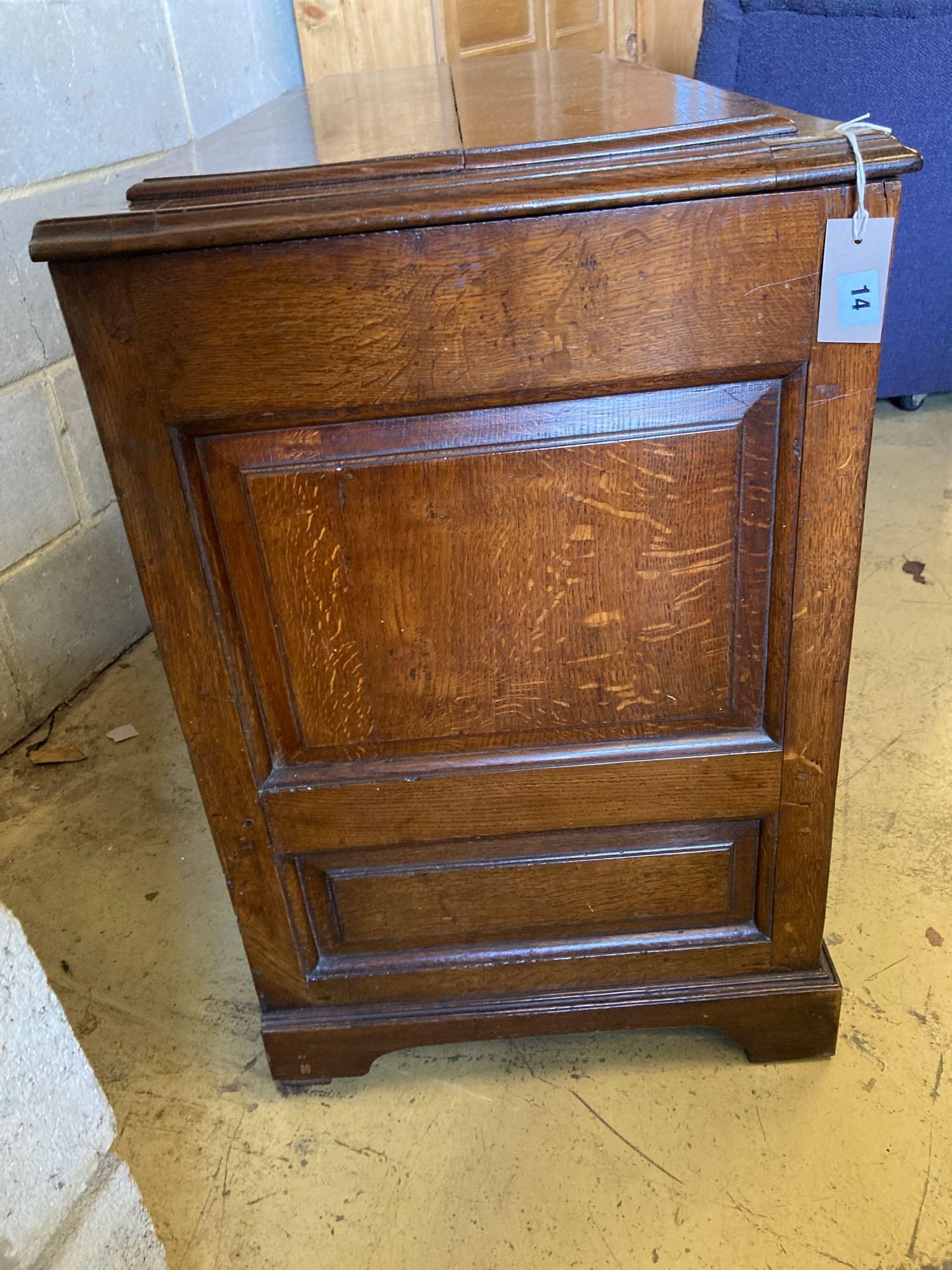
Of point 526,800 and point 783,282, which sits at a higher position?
point 783,282

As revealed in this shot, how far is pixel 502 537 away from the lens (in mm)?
801

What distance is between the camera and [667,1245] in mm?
900

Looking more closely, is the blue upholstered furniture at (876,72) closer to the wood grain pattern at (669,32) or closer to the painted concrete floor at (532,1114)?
the wood grain pattern at (669,32)

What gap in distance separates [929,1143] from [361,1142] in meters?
0.56

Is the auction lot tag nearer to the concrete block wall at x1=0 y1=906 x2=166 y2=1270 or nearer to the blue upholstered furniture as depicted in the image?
the concrete block wall at x1=0 y1=906 x2=166 y2=1270

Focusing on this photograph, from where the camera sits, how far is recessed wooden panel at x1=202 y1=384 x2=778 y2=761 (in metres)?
0.76

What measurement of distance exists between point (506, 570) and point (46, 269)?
1.17m

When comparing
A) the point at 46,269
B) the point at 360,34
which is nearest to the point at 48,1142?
the point at 46,269

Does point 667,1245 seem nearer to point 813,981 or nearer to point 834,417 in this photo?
point 813,981

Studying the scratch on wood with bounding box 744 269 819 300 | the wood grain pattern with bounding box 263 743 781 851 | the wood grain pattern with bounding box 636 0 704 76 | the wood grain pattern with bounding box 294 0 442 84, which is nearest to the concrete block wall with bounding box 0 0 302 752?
the wood grain pattern with bounding box 294 0 442 84

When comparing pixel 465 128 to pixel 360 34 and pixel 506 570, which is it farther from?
pixel 360 34

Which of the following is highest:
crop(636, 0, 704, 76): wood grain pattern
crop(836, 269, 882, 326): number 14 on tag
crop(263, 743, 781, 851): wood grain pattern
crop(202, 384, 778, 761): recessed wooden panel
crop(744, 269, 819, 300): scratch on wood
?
crop(636, 0, 704, 76): wood grain pattern

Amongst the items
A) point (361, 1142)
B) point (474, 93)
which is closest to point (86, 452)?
point (474, 93)

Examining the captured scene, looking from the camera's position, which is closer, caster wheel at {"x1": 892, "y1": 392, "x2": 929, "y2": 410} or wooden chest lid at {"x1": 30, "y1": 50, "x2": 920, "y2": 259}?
wooden chest lid at {"x1": 30, "y1": 50, "x2": 920, "y2": 259}
